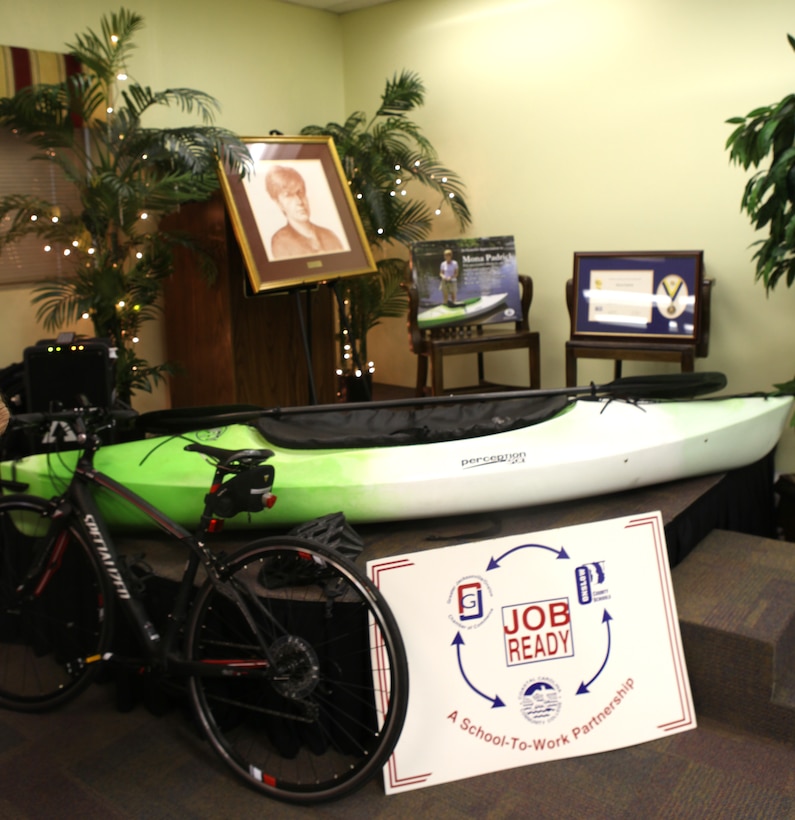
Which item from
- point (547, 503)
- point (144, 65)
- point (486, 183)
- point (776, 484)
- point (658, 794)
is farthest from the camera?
point (486, 183)

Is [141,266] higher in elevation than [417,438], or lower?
higher

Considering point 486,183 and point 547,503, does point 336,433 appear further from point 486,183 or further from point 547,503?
point 486,183

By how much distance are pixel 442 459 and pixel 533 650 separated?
68 centimetres

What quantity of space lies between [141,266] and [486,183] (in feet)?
7.29

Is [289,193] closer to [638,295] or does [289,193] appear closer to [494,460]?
[638,295]

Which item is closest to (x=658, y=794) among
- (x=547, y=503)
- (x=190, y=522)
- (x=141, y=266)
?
(x=547, y=503)

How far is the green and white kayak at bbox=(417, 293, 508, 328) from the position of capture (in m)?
4.49

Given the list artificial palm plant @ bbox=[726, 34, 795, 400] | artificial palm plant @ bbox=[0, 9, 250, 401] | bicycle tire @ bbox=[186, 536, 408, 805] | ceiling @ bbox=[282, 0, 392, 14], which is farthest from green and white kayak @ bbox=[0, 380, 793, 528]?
ceiling @ bbox=[282, 0, 392, 14]

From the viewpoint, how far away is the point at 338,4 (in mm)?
5426

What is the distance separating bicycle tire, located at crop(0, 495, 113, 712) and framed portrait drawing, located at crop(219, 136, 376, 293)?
160cm

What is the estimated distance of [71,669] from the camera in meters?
2.35

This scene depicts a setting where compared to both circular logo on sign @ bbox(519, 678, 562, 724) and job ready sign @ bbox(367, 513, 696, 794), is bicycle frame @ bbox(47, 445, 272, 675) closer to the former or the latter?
job ready sign @ bbox(367, 513, 696, 794)

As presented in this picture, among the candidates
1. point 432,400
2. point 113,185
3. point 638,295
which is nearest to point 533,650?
point 432,400

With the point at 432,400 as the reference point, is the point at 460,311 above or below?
above
